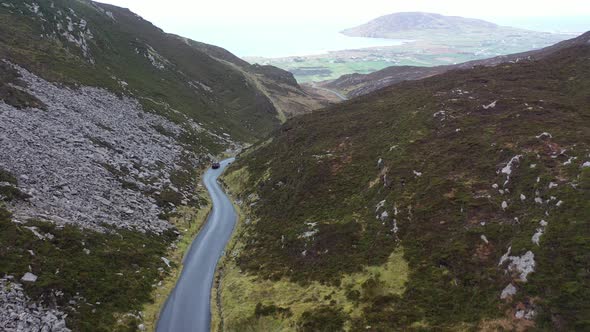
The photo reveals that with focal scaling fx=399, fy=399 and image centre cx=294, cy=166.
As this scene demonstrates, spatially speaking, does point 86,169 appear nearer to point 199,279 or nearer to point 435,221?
point 199,279

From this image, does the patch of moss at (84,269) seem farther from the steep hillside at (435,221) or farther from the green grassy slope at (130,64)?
the green grassy slope at (130,64)

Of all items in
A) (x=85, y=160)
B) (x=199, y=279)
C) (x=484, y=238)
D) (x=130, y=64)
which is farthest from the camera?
(x=130, y=64)

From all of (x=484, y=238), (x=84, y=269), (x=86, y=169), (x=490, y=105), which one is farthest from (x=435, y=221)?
(x=86, y=169)

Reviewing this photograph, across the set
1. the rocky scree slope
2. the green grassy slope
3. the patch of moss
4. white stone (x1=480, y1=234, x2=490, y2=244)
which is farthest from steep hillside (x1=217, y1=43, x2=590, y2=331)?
the green grassy slope

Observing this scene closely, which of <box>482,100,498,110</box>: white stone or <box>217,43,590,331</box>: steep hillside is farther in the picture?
<box>482,100,498,110</box>: white stone

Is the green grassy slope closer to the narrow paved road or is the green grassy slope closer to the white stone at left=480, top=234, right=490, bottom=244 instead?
the narrow paved road

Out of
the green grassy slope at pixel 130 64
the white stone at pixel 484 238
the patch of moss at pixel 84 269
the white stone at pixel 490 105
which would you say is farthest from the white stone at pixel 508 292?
the green grassy slope at pixel 130 64
